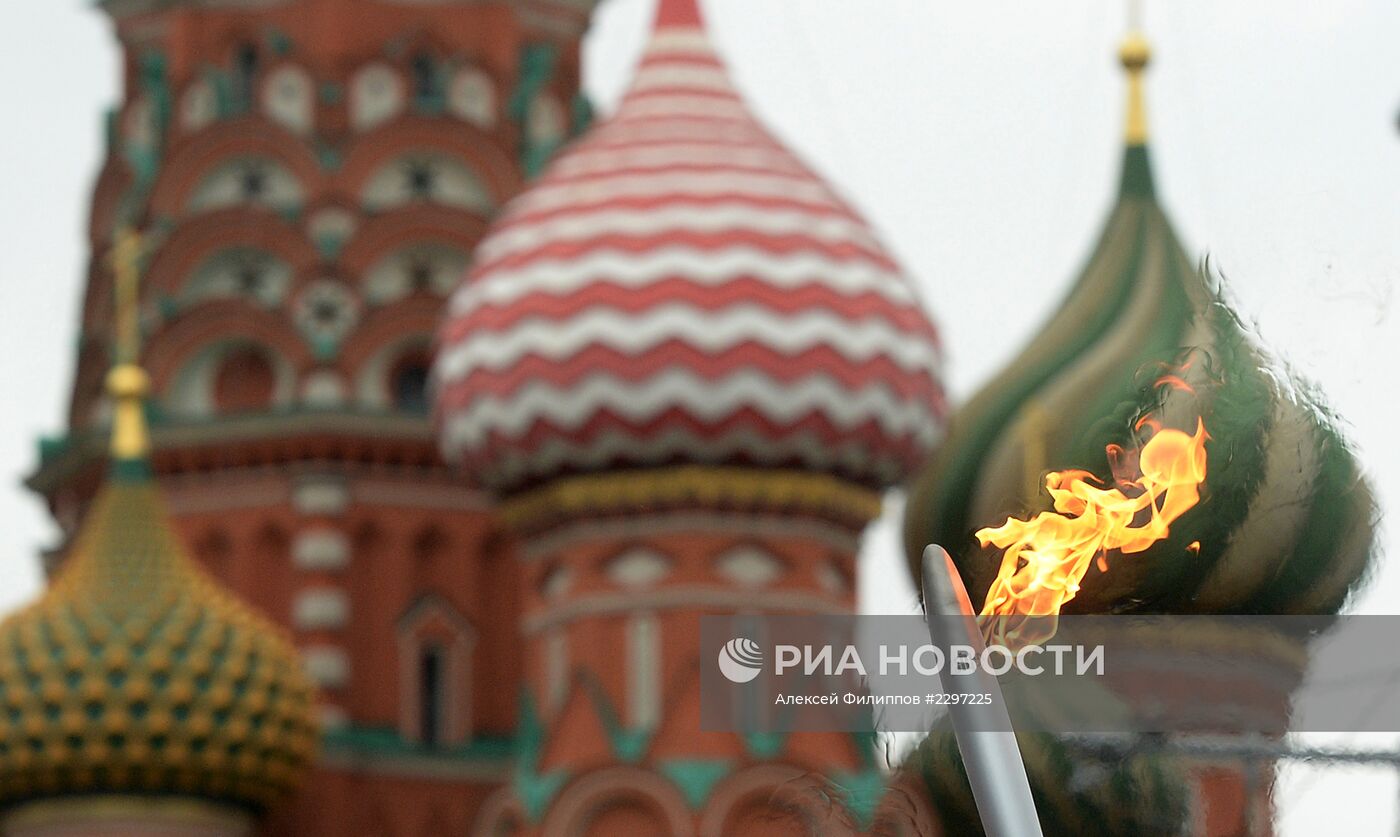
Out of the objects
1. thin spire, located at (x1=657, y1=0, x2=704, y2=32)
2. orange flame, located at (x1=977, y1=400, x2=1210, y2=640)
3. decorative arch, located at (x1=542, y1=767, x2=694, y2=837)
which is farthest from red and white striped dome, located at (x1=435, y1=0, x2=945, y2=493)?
orange flame, located at (x1=977, y1=400, x2=1210, y2=640)

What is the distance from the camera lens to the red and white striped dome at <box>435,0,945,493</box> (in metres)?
23.2

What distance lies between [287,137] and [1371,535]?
52.3 feet

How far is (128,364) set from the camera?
84.5 ft

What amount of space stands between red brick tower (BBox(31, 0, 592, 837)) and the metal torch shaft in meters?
16.5

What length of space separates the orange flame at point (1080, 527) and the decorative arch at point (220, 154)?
16334 mm

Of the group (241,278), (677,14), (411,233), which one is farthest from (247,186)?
(677,14)

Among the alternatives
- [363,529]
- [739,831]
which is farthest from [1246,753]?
[363,529]

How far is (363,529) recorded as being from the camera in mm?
25750

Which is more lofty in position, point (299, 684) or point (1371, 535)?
point (299, 684)

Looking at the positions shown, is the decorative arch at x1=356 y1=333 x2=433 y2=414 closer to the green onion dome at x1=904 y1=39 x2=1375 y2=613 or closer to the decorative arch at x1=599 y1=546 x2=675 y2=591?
the decorative arch at x1=599 y1=546 x2=675 y2=591

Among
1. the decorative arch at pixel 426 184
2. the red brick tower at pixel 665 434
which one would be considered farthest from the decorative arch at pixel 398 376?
the red brick tower at pixel 665 434

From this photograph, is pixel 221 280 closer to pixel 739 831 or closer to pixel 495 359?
pixel 495 359

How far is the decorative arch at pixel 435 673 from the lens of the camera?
25.8 meters

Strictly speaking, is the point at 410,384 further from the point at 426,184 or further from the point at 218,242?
the point at 218,242
